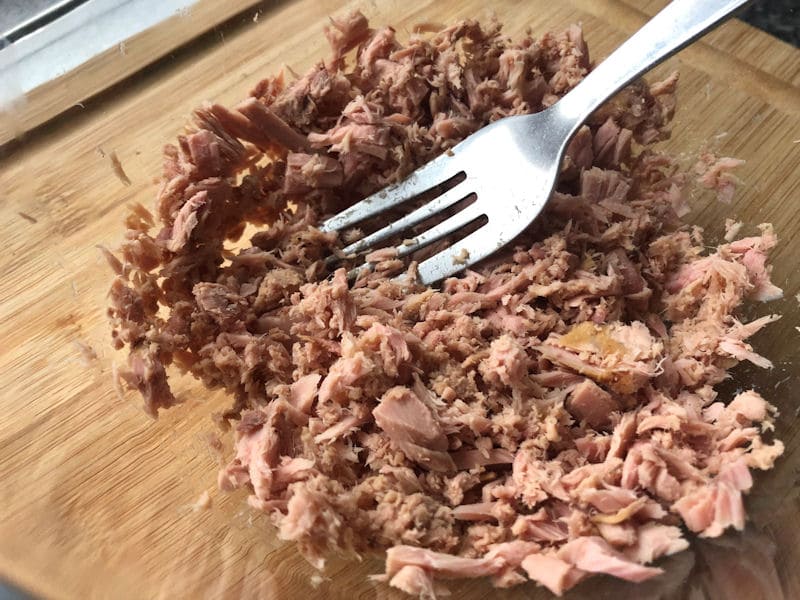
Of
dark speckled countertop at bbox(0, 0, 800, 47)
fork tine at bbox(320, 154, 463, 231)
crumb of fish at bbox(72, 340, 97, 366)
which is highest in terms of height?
crumb of fish at bbox(72, 340, 97, 366)

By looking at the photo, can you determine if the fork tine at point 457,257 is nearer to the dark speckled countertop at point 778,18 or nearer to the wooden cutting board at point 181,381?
the wooden cutting board at point 181,381

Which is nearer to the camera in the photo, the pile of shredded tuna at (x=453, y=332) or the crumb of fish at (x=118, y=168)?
the pile of shredded tuna at (x=453, y=332)

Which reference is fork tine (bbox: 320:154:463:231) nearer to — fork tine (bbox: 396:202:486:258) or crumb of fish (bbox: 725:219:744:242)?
fork tine (bbox: 396:202:486:258)

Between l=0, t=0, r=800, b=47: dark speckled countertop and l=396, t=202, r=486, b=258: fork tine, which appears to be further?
l=0, t=0, r=800, b=47: dark speckled countertop

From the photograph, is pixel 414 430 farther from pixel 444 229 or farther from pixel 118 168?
pixel 118 168

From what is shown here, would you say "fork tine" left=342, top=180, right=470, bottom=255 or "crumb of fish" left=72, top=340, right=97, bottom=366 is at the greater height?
"crumb of fish" left=72, top=340, right=97, bottom=366

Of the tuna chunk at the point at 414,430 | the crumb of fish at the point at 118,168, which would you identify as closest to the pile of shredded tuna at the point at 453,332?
the tuna chunk at the point at 414,430

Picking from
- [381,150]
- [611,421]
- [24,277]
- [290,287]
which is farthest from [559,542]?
[24,277]

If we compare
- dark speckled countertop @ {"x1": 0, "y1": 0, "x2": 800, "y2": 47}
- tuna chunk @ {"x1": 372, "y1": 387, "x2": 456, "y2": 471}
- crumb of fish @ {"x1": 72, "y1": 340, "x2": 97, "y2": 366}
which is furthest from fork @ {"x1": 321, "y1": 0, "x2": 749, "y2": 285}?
dark speckled countertop @ {"x1": 0, "y1": 0, "x2": 800, "y2": 47}
